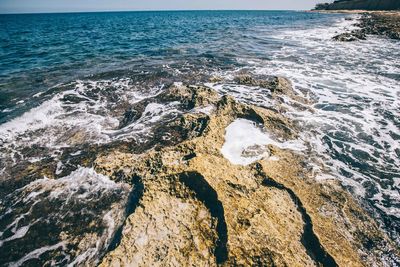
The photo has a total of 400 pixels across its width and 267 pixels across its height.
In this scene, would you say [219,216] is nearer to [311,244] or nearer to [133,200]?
[311,244]

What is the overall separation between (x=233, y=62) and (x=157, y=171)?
12193 mm

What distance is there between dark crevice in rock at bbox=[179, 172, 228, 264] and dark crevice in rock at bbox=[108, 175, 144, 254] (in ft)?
2.46

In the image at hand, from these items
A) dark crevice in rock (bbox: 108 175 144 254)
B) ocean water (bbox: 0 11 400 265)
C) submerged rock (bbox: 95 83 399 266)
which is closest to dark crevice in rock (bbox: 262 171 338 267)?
submerged rock (bbox: 95 83 399 266)

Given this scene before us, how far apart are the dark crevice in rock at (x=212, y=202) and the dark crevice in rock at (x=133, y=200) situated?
751 mm

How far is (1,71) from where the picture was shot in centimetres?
1402

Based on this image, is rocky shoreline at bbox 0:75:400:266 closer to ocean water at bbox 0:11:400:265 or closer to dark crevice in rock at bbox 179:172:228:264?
dark crevice in rock at bbox 179:172:228:264

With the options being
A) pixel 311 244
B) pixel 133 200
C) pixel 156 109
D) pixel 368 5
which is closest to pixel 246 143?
pixel 311 244

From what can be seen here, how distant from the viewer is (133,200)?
430cm

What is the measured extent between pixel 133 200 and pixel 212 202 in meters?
1.38

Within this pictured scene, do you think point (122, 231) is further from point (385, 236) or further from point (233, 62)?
point (233, 62)

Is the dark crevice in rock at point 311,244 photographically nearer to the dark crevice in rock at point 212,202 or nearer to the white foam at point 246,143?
the dark crevice in rock at point 212,202

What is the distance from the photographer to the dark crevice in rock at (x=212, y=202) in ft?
10.8

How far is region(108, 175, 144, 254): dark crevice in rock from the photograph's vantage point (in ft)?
12.0


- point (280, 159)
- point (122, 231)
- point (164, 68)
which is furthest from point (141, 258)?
point (164, 68)
